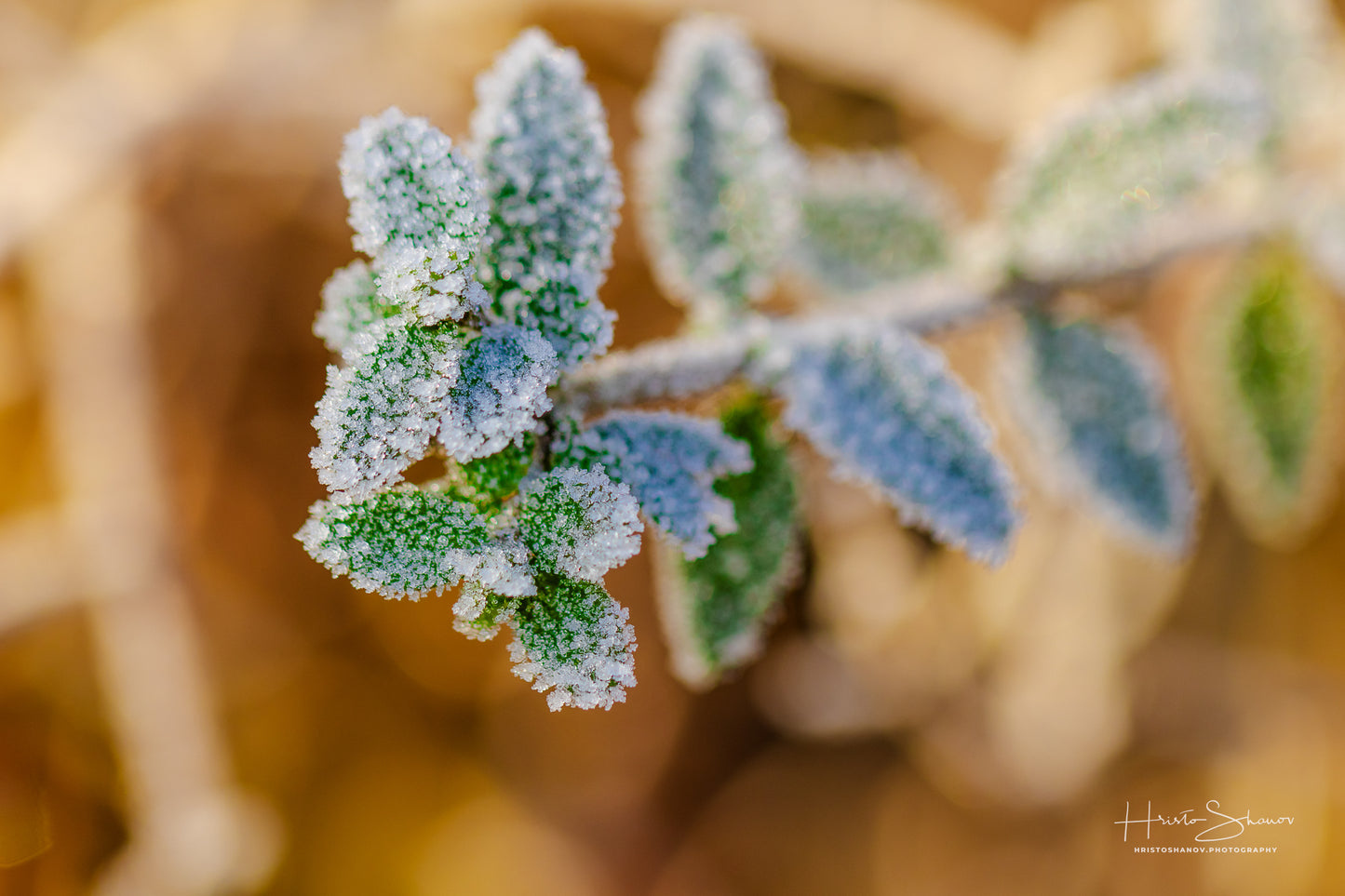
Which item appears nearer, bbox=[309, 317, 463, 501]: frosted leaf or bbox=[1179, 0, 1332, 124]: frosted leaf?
bbox=[309, 317, 463, 501]: frosted leaf

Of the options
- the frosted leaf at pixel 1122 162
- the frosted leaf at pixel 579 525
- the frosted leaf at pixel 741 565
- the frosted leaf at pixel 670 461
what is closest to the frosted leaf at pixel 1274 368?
the frosted leaf at pixel 1122 162

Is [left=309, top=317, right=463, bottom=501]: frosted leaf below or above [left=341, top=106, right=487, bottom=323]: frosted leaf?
below

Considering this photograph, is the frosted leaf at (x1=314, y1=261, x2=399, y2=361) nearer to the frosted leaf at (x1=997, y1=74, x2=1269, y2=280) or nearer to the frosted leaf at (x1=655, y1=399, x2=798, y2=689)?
the frosted leaf at (x1=655, y1=399, x2=798, y2=689)

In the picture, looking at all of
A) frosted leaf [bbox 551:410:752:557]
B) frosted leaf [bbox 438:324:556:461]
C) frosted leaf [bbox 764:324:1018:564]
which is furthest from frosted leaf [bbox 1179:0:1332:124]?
frosted leaf [bbox 438:324:556:461]

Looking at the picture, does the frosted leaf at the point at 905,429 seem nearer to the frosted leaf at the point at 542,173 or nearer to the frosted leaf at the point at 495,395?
the frosted leaf at the point at 542,173

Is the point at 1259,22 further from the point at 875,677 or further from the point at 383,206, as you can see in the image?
the point at 875,677

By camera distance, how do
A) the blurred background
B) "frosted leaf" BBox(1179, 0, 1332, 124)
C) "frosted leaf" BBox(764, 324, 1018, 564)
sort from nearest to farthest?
1. "frosted leaf" BBox(764, 324, 1018, 564)
2. "frosted leaf" BBox(1179, 0, 1332, 124)
3. the blurred background

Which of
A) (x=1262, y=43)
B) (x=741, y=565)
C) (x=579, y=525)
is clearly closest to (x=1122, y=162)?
(x=1262, y=43)
